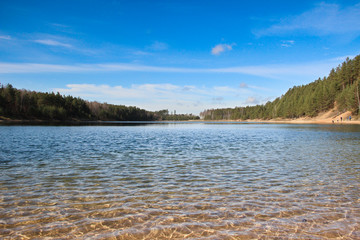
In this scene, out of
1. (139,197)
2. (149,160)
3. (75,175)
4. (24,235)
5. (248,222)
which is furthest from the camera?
(149,160)

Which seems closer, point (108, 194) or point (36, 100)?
point (108, 194)

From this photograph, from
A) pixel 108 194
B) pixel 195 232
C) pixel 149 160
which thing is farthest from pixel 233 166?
pixel 195 232

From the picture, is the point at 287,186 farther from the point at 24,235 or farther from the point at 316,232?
the point at 24,235

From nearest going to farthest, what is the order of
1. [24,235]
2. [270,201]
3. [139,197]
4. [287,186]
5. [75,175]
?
[24,235], [270,201], [139,197], [287,186], [75,175]

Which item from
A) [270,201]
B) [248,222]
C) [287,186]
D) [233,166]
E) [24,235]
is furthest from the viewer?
[233,166]

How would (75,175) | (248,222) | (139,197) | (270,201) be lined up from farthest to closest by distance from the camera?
(75,175) → (139,197) → (270,201) → (248,222)

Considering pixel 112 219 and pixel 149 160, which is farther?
pixel 149 160

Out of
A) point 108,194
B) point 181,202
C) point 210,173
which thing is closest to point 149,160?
point 210,173

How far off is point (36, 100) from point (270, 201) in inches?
6485

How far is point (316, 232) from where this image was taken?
6359mm

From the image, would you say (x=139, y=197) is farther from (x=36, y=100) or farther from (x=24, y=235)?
(x=36, y=100)

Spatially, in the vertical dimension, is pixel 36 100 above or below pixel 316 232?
above

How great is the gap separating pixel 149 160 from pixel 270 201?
1079 centimetres

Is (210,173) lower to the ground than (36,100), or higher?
lower
